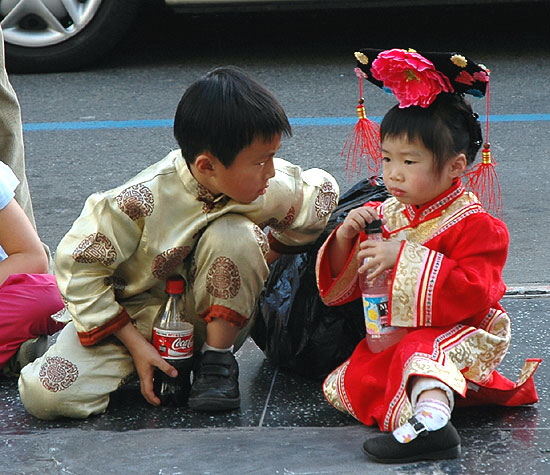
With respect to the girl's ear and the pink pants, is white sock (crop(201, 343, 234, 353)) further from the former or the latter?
the girl's ear

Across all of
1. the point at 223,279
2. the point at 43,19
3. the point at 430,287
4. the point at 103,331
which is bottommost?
the point at 43,19

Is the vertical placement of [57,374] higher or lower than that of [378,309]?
lower

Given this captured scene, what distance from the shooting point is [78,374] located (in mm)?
2740

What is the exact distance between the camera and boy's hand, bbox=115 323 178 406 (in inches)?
109

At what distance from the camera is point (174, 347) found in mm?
2766

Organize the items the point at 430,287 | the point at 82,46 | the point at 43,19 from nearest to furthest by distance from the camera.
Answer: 1. the point at 430,287
2. the point at 43,19
3. the point at 82,46

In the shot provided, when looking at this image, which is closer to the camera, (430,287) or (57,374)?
(430,287)

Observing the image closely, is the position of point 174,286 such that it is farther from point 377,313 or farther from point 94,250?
point 377,313

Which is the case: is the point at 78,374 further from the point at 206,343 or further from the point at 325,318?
the point at 325,318

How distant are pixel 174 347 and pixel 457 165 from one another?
0.85m

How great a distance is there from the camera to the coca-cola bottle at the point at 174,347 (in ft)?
9.08

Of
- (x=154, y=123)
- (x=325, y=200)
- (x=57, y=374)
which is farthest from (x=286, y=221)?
(x=154, y=123)

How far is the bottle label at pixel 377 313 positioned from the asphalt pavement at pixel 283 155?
245 millimetres

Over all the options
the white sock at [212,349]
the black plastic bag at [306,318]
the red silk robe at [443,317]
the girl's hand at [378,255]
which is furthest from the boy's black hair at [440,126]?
the white sock at [212,349]
